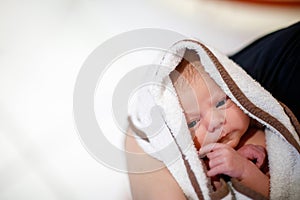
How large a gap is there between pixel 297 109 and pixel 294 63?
0.10 metres

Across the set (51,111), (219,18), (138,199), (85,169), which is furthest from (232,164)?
(219,18)

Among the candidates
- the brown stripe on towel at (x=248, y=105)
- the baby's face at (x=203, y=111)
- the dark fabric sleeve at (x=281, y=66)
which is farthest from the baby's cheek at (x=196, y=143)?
the dark fabric sleeve at (x=281, y=66)

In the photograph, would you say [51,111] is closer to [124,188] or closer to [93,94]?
[93,94]

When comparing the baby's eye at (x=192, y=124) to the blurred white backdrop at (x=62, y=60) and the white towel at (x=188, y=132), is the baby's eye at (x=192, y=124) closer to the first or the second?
the white towel at (x=188, y=132)

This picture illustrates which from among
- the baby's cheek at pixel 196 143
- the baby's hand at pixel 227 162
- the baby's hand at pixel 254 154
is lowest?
the baby's hand at pixel 254 154

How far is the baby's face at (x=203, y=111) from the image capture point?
1.94ft

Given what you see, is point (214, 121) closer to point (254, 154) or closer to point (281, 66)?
point (254, 154)

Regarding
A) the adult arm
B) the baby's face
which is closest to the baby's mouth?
the baby's face

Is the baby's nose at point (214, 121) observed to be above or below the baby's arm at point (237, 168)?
above

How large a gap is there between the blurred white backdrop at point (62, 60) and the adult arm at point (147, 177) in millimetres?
50

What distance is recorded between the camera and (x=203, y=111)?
60cm

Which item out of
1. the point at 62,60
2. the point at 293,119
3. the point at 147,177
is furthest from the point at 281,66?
the point at 62,60

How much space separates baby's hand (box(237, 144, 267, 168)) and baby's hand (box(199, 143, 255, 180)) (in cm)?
3

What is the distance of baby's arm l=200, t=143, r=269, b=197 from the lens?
561 millimetres
